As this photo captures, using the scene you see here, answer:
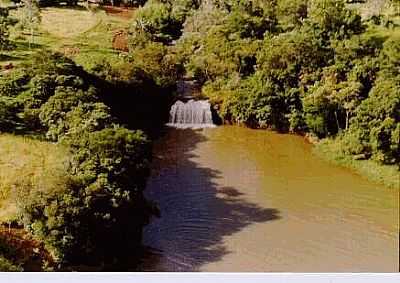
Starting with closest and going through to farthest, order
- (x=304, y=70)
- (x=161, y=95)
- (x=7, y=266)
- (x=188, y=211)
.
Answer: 1. (x=7, y=266)
2. (x=188, y=211)
3. (x=161, y=95)
4. (x=304, y=70)

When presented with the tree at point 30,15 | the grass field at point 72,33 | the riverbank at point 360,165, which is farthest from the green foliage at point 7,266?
the riverbank at point 360,165

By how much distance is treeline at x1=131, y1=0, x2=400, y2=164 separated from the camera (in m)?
4.27

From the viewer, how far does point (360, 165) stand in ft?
15.4

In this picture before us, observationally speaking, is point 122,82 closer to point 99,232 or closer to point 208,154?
point 208,154

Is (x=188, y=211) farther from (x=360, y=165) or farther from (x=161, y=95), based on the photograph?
(x=360, y=165)

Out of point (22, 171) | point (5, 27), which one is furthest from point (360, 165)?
point (5, 27)

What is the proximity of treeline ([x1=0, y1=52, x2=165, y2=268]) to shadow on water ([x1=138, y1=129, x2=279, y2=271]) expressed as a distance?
14cm

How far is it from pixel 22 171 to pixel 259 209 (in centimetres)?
158

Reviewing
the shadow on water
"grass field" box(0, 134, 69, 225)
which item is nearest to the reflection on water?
the shadow on water

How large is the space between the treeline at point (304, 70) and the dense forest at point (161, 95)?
1cm

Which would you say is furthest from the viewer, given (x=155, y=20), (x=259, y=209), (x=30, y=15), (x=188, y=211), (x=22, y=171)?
(x=259, y=209)

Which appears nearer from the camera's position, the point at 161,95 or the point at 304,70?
the point at 161,95

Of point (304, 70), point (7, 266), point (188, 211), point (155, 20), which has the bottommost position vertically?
point (7, 266)

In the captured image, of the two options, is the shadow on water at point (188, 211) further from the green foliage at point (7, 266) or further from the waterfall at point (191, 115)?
the green foliage at point (7, 266)
